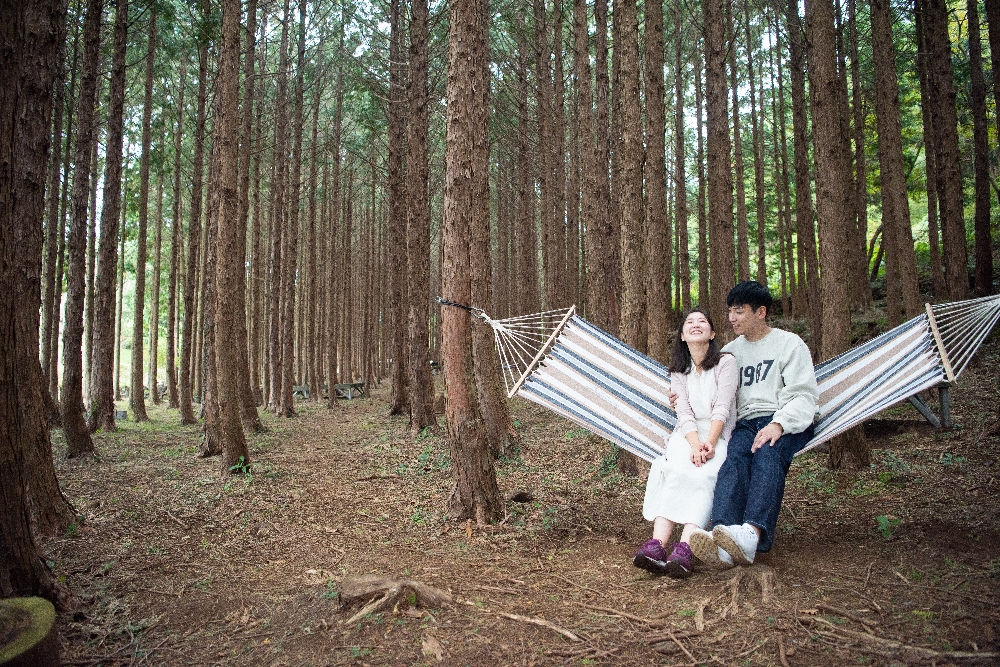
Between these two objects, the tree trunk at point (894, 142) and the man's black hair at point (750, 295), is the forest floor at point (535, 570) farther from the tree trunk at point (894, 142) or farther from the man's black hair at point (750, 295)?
the man's black hair at point (750, 295)

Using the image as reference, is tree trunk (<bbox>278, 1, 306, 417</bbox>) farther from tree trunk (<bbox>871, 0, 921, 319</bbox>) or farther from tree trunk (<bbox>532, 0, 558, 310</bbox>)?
tree trunk (<bbox>871, 0, 921, 319</bbox>)

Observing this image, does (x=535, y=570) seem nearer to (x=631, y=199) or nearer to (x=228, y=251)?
(x=631, y=199)

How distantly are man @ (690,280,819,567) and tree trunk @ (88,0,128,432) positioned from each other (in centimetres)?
707

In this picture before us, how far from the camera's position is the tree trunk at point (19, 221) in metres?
2.35

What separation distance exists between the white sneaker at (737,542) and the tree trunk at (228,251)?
4222 mm

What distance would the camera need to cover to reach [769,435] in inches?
113

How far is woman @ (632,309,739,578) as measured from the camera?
2.82m

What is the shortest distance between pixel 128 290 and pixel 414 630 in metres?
28.5

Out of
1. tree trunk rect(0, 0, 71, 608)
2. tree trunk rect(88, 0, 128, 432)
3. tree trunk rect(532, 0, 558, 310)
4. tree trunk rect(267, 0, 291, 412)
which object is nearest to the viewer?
tree trunk rect(0, 0, 71, 608)

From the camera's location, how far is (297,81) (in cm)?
1097

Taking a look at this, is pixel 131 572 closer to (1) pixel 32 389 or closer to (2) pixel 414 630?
(1) pixel 32 389

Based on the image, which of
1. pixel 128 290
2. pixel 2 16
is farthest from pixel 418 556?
pixel 128 290

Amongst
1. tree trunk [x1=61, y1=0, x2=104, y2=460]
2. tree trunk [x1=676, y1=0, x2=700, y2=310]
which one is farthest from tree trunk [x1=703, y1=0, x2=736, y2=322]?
tree trunk [x1=61, y1=0, x2=104, y2=460]

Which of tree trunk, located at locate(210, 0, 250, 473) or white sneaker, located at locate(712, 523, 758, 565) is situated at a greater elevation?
tree trunk, located at locate(210, 0, 250, 473)
